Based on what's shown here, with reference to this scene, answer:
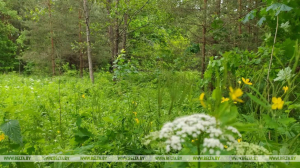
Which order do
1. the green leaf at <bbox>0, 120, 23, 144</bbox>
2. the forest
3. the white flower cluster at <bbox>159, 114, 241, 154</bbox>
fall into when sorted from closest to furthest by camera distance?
1. the white flower cluster at <bbox>159, 114, 241, 154</bbox>
2. the forest
3. the green leaf at <bbox>0, 120, 23, 144</bbox>

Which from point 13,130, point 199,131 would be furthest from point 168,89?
point 13,130

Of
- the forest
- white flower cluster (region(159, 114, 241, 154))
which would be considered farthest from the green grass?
white flower cluster (region(159, 114, 241, 154))

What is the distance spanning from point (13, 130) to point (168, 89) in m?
0.74

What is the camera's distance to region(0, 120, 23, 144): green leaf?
884 millimetres

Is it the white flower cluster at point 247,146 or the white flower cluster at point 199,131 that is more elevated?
the white flower cluster at point 199,131

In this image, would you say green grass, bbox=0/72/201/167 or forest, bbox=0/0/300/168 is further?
green grass, bbox=0/72/201/167

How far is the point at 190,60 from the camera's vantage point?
7586 mm

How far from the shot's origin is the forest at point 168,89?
0.61m

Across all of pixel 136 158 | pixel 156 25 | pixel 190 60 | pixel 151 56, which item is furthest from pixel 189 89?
pixel 151 56

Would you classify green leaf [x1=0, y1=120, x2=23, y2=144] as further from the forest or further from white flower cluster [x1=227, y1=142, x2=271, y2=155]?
white flower cluster [x1=227, y1=142, x2=271, y2=155]

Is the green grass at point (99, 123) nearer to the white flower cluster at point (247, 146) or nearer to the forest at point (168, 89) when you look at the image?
the forest at point (168, 89)

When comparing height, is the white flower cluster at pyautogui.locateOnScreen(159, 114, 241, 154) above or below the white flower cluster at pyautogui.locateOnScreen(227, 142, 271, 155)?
above

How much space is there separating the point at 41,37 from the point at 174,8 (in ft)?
45.3

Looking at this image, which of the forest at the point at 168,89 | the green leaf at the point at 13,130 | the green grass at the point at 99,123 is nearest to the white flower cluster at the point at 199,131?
the forest at the point at 168,89
